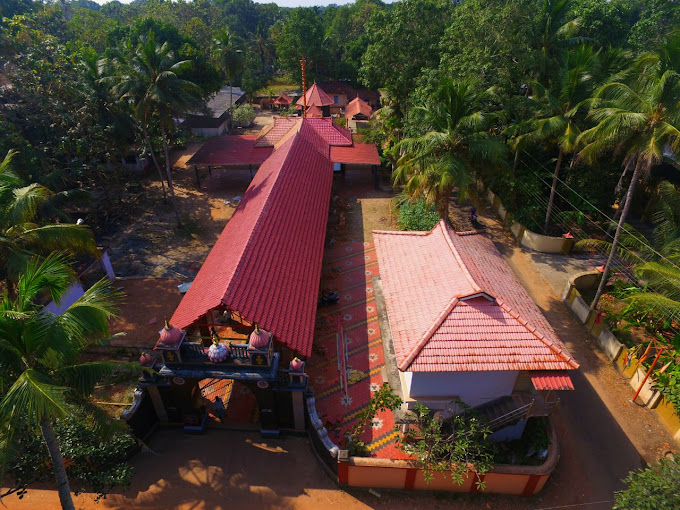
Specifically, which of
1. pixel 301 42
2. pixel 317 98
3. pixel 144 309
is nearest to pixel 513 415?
pixel 144 309

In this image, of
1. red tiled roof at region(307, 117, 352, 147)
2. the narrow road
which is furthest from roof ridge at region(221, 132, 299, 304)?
the narrow road

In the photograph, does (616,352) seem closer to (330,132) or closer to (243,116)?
(330,132)

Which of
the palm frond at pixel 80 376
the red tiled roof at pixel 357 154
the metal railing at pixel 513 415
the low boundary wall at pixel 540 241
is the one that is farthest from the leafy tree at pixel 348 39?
the palm frond at pixel 80 376

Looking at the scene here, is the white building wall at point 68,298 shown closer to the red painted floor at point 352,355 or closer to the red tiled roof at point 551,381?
the red painted floor at point 352,355

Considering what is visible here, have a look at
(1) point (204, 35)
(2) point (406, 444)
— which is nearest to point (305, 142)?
(2) point (406, 444)

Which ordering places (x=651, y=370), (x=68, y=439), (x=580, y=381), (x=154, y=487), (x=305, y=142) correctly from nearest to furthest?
(x=68, y=439)
(x=154, y=487)
(x=651, y=370)
(x=580, y=381)
(x=305, y=142)

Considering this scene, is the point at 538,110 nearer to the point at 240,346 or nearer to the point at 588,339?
the point at 588,339
